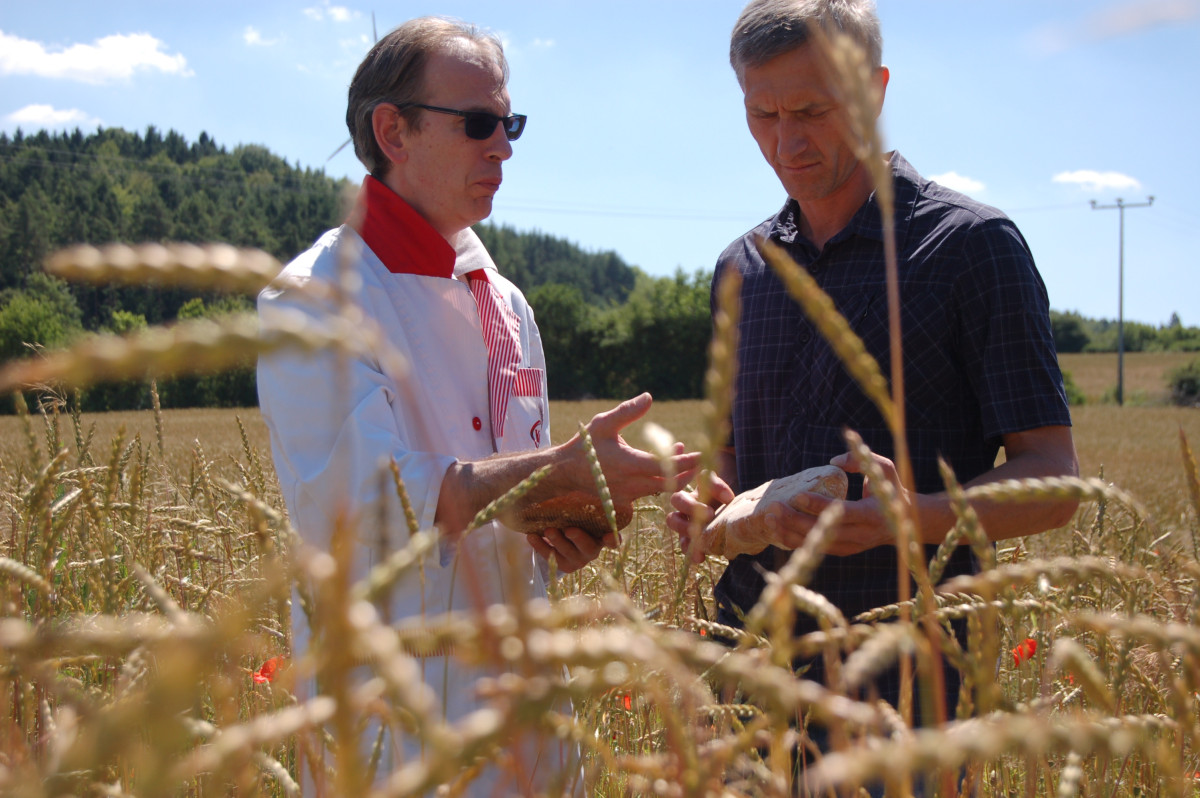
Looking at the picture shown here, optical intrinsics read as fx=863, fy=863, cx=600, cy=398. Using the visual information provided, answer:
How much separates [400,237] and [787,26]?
4.29ft

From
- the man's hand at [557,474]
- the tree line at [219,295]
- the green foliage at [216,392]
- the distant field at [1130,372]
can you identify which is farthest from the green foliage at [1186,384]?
the man's hand at [557,474]

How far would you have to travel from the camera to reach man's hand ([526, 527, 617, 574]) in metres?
2.49

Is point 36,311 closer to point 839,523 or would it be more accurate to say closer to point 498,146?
point 498,146

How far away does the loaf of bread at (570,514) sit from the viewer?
7.40ft

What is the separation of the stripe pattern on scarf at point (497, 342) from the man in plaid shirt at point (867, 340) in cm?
65

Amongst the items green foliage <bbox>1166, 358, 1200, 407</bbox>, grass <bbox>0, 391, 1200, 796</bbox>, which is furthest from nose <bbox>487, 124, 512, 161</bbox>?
green foliage <bbox>1166, 358, 1200, 407</bbox>

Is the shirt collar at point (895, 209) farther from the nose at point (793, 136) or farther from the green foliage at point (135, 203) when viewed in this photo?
the green foliage at point (135, 203)

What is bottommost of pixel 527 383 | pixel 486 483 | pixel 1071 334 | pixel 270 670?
pixel 270 670

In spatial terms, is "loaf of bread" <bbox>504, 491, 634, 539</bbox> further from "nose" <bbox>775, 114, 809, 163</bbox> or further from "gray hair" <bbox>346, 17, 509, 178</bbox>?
"gray hair" <bbox>346, 17, 509, 178</bbox>

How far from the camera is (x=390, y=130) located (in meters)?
2.77

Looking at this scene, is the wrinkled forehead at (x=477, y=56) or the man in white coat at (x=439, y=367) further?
the wrinkled forehead at (x=477, y=56)

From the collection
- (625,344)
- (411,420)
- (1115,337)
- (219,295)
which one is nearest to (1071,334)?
(1115,337)

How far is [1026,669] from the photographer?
303cm

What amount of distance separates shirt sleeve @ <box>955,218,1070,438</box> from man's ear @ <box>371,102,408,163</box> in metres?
1.75
